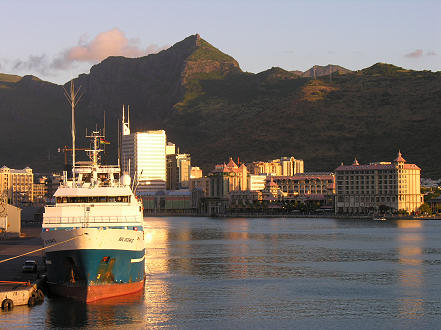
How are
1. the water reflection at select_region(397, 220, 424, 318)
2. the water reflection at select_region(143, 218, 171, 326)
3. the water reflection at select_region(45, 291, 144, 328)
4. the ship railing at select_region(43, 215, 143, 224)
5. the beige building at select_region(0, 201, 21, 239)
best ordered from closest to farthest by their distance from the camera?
the water reflection at select_region(45, 291, 144, 328) < the water reflection at select_region(143, 218, 171, 326) < the ship railing at select_region(43, 215, 143, 224) < the water reflection at select_region(397, 220, 424, 318) < the beige building at select_region(0, 201, 21, 239)

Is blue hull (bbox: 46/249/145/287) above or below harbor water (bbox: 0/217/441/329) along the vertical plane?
above

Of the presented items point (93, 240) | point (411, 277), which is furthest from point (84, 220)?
point (411, 277)

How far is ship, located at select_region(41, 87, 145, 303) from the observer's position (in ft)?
212

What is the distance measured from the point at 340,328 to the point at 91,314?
60.3ft

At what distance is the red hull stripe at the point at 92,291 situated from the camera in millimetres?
65062

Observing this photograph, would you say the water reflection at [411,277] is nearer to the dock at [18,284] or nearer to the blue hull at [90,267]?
the blue hull at [90,267]

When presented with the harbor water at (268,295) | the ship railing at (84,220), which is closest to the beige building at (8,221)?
the harbor water at (268,295)

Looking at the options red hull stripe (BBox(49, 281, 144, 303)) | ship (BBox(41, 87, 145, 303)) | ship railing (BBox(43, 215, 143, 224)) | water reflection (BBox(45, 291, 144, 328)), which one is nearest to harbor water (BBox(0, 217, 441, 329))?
water reflection (BBox(45, 291, 144, 328))

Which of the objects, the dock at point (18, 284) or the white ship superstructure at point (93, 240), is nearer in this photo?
the dock at point (18, 284)

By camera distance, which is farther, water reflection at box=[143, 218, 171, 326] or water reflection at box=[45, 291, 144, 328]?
water reflection at box=[143, 218, 171, 326]

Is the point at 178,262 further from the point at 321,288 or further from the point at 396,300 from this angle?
the point at 396,300

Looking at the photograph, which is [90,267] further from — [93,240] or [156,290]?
[156,290]

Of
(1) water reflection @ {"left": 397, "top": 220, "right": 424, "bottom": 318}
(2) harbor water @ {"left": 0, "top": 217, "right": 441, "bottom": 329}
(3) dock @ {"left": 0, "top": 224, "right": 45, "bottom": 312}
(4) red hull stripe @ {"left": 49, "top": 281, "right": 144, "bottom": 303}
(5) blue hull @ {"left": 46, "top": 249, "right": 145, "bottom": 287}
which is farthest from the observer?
(1) water reflection @ {"left": 397, "top": 220, "right": 424, "bottom": 318}

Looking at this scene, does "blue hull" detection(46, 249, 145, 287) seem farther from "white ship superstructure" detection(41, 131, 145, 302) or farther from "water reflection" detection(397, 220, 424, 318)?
"water reflection" detection(397, 220, 424, 318)
